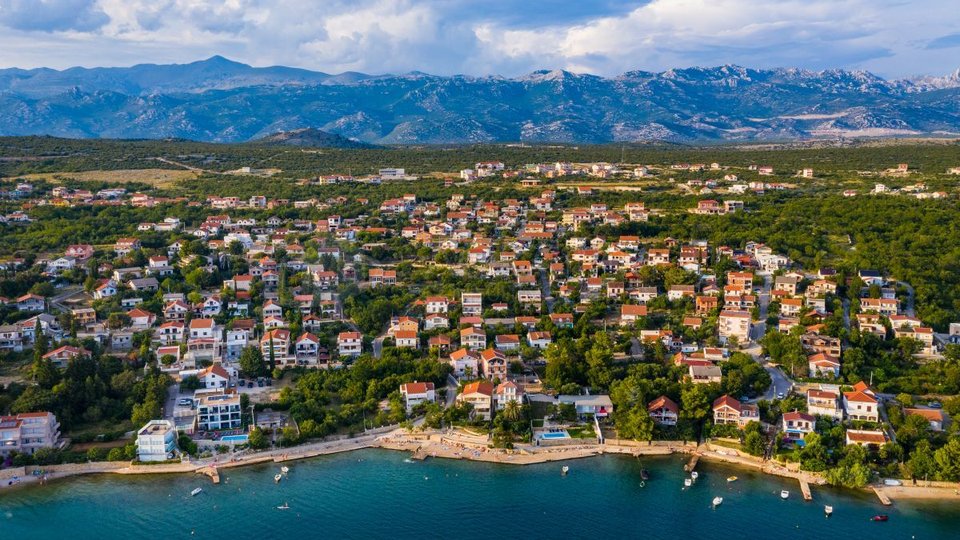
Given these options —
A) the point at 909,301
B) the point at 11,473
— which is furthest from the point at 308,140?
the point at 11,473

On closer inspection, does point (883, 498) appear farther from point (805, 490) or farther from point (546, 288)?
point (546, 288)

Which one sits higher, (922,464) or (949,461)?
(949,461)

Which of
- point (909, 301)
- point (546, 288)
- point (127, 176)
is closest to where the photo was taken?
point (909, 301)

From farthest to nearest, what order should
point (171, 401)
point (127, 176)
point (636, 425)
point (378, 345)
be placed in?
point (127, 176), point (378, 345), point (171, 401), point (636, 425)

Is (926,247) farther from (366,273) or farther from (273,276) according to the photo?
(273,276)

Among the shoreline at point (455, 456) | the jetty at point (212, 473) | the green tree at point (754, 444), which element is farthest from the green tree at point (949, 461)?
the jetty at point (212, 473)

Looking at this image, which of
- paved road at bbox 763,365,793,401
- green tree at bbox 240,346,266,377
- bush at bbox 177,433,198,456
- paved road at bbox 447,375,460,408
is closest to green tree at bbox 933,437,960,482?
paved road at bbox 763,365,793,401

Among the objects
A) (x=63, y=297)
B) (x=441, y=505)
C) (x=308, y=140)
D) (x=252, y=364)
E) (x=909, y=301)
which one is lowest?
(x=441, y=505)

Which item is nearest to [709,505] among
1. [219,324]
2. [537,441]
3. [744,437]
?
[744,437]

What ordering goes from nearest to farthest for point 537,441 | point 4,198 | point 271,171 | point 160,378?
point 537,441, point 160,378, point 4,198, point 271,171
